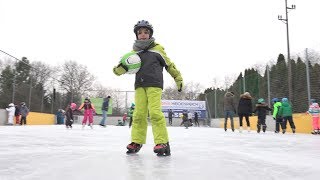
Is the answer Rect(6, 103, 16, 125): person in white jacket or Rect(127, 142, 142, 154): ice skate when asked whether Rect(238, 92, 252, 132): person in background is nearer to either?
Rect(127, 142, 142, 154): ice skate

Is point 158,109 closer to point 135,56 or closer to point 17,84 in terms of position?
point 135,56

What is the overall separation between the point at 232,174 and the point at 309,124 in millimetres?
13992

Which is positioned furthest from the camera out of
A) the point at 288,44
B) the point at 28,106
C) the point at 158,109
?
the point at 288,44

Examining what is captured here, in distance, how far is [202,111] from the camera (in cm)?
3522

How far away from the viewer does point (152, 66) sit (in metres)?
3.97

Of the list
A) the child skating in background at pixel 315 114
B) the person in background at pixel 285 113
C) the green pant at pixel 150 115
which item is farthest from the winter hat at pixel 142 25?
the person in background at pixel 285 113

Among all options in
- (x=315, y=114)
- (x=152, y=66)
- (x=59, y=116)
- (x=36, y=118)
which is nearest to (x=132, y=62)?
(x=152, y=66)

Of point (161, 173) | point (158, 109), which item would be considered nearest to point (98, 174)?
point (161, 173)

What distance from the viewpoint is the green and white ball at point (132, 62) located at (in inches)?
156

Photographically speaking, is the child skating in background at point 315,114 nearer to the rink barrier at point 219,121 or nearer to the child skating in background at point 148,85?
the rink barrier at point 219,121

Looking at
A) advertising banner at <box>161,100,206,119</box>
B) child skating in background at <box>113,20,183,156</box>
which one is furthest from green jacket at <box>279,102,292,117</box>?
advertising banner at <box>161,100,206,119</box>

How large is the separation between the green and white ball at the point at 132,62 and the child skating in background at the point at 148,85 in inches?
1.8

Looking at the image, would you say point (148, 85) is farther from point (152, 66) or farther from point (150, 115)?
point (150, 115)

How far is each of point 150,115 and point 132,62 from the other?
621 mm
